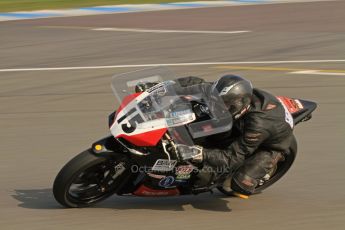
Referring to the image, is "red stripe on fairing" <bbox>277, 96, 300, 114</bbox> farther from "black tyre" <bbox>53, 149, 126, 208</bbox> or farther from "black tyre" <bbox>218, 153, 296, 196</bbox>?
"black tyre" <bbox>53, 149, 126, 208</bbox>

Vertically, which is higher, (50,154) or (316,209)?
(50,154)

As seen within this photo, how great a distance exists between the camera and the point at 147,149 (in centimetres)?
723

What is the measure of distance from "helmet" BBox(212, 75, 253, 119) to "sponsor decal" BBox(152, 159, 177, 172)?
0.65 meters

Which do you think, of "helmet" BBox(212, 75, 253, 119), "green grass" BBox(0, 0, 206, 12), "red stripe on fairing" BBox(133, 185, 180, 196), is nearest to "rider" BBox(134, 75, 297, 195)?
"helmet" BBox(212, 75, 253, 119)

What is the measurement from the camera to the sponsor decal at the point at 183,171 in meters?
7.35

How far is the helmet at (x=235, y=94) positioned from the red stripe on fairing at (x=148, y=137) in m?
0.59

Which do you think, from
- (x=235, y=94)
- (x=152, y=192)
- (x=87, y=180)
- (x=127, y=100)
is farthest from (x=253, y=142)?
(x=87, y=180)

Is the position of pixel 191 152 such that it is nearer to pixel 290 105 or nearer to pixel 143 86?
pixel 143 86

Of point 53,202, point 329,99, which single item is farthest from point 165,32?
point 53,202

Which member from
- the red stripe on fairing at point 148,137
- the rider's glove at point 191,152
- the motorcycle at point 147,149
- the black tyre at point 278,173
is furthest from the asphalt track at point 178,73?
the red stripe on fairing at point 148,137

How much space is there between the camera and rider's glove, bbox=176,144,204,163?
7.14 meters

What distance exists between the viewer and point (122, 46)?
18.4 m

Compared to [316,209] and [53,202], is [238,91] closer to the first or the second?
[316,209]

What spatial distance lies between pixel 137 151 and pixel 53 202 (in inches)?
43.8
